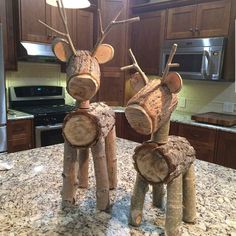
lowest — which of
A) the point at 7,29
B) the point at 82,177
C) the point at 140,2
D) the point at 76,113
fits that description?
the point at 82,177

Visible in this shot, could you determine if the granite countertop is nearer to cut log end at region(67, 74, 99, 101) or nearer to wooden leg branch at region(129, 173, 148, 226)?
cut log end at region(67, 74, 99, 101)

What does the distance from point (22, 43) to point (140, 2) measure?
1.73m

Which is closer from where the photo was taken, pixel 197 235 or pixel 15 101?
pixel 197 235

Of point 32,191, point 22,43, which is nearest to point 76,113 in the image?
point 32,191

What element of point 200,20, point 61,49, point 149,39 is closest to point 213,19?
point 200,20

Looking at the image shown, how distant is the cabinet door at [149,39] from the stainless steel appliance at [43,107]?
1.18 metres

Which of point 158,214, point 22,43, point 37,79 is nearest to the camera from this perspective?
point 158,214

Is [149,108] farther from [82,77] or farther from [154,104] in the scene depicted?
[82,77]

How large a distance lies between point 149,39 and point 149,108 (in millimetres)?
2788

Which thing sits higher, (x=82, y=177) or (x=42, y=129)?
(x=82, y=177)

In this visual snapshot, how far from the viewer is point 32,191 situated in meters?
1.00

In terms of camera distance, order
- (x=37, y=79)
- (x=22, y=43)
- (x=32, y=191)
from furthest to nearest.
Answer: (x=37, y=79)
(x=22, y=43)
(x=32, y=191)

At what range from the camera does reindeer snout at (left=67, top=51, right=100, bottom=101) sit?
771 mm

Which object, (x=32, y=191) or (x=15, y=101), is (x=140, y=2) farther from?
(x=32, y=191)
